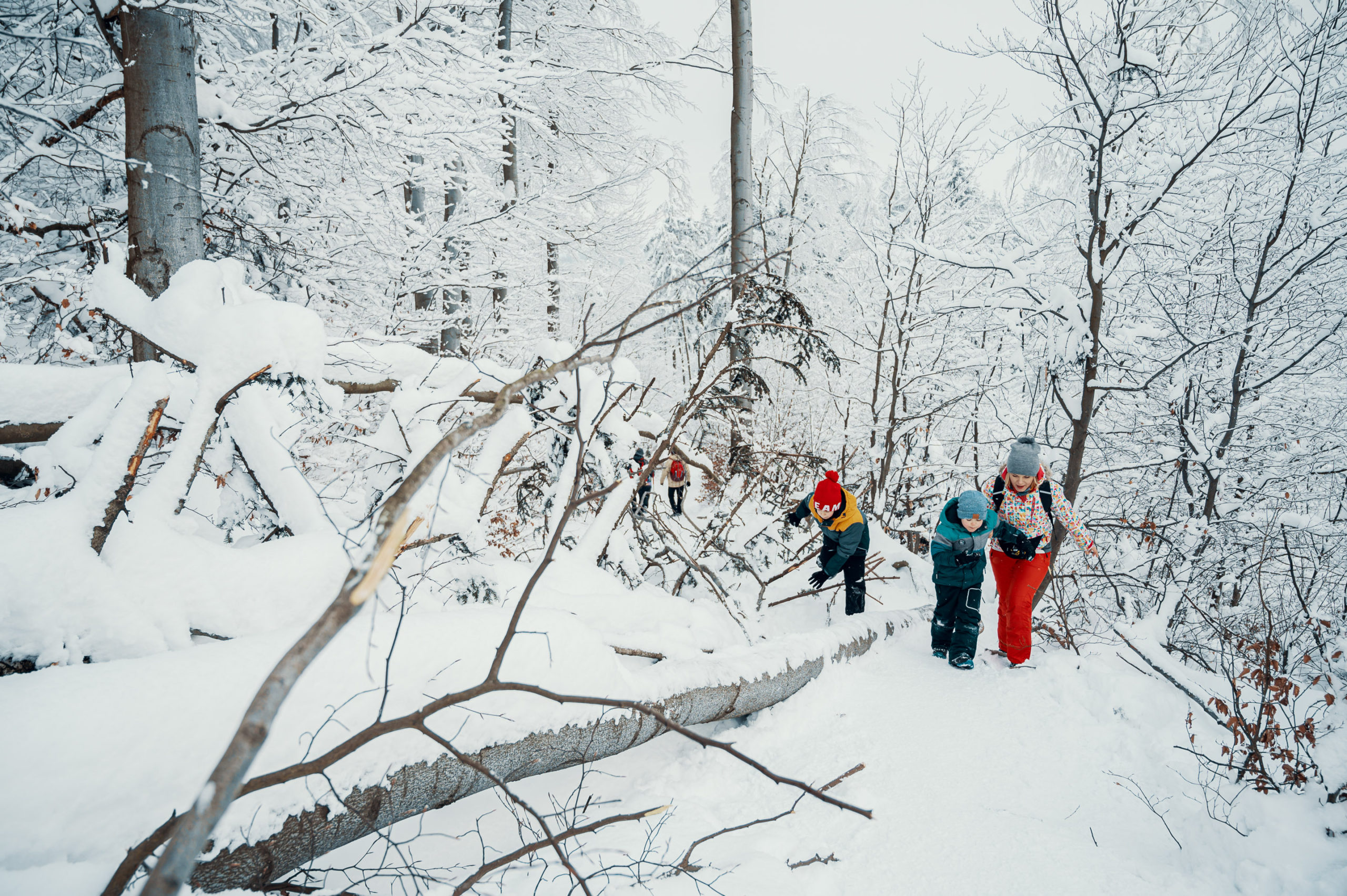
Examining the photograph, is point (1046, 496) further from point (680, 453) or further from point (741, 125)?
point (741, 125)

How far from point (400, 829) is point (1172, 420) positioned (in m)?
8.44

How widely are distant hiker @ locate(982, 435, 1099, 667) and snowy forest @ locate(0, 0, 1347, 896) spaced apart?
0.04 m

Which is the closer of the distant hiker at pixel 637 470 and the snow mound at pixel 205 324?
the snow mound at pixel 205 324

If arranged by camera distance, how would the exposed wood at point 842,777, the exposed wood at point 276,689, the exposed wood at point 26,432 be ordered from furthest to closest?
1. the exposed wood at point 26,432
2. the exposed wood at point 842,777
3. the exposed wood at point 276,689

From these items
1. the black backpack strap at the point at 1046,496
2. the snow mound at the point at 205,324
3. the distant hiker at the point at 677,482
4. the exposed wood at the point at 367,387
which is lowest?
the distant hiker at the point at 677,482

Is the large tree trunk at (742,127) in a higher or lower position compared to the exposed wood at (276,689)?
higher

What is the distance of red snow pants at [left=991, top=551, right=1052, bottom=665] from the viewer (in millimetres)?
3602

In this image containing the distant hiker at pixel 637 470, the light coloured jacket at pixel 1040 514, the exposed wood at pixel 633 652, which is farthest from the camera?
the light coloured jacket at pixel 1040 514

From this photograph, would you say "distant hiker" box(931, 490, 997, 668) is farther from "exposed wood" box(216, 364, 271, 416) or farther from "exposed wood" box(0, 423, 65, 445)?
"exposed wood" box(0, 423, 65, 445)

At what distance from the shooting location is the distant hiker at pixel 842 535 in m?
4.41

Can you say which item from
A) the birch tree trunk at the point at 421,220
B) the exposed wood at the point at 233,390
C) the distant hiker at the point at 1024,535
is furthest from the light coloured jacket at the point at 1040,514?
the birch tree trunk at the point at 421,220

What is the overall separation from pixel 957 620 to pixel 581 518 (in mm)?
2715

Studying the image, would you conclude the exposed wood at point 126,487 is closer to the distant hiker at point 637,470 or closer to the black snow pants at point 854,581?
the distant hiker at point 637,470

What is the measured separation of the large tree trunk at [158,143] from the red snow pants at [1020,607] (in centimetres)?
528
